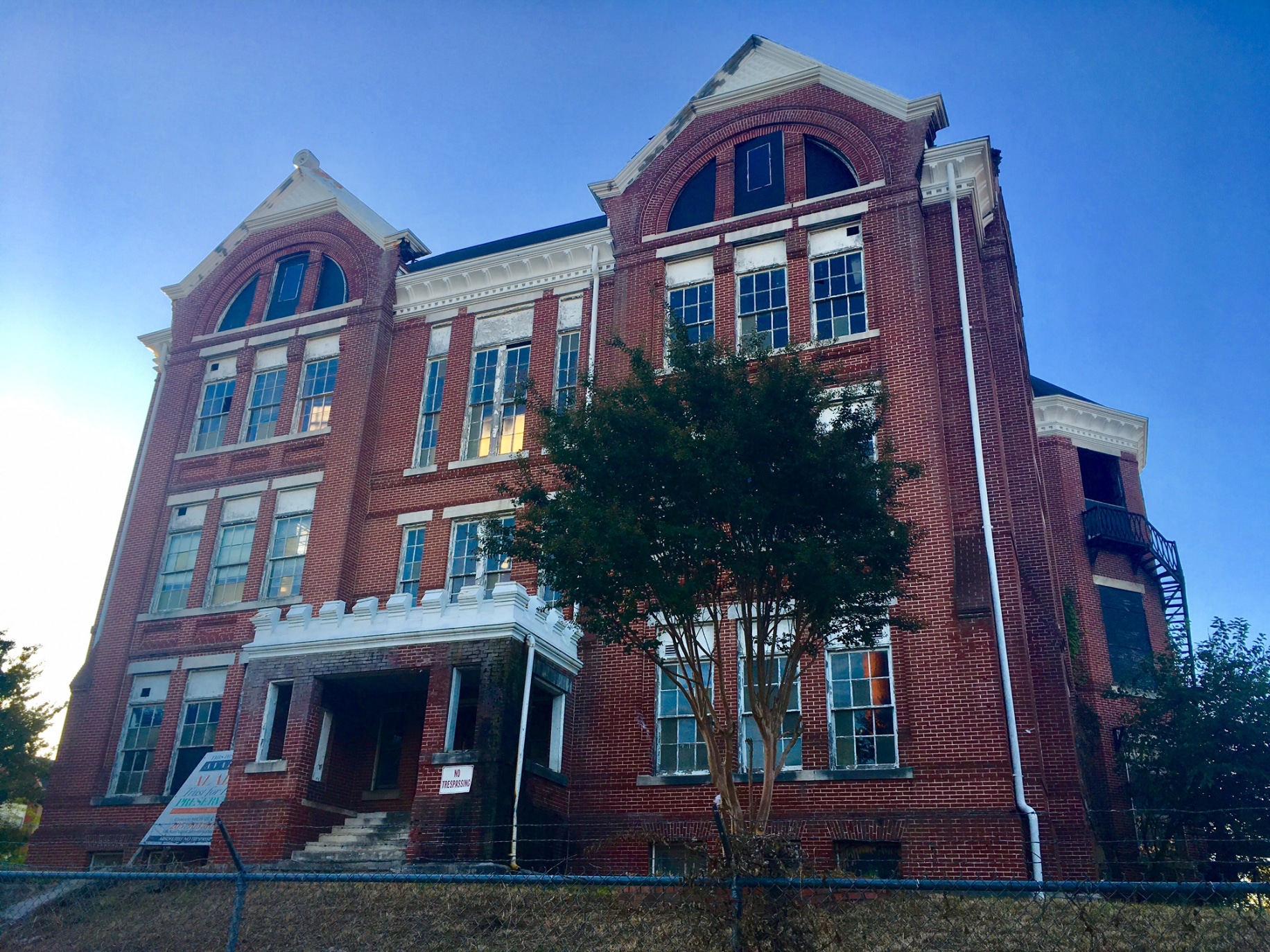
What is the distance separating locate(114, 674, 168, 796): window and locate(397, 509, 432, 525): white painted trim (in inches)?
256

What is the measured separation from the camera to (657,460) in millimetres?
12758

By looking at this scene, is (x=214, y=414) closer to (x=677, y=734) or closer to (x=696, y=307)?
(x=696, y=307)

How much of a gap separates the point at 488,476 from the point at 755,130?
10.0 metres

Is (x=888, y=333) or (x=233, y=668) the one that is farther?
(x=233, y=668)

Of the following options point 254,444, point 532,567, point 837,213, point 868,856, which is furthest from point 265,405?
point 868,856

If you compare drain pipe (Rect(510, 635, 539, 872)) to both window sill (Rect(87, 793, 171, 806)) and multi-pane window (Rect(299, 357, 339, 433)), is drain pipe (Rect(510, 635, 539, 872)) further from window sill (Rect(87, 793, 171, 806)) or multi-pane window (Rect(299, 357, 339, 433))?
multi-pane window (Rect(299, 357, 339, 433))

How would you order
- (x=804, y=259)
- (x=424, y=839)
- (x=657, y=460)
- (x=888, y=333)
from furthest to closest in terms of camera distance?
1. (x=804, y=259)
2. (x=888, y=333)
3. (x=424, y=839)
4. (x=657, y=460)

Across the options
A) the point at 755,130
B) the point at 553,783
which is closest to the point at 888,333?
the point at 755,130

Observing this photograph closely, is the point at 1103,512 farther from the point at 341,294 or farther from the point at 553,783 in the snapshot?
the point at 341,294

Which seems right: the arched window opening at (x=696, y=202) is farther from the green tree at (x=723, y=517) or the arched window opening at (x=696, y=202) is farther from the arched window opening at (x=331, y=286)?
the green tree at (x=723, y=517)

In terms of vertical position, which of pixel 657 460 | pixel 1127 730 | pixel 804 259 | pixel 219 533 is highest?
pixel 804 259

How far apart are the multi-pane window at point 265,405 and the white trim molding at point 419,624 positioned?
837cm

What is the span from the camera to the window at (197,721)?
21875mm

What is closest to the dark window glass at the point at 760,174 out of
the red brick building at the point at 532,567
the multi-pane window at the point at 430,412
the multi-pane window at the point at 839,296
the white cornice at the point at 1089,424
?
the red brick building at the point at 532,567
